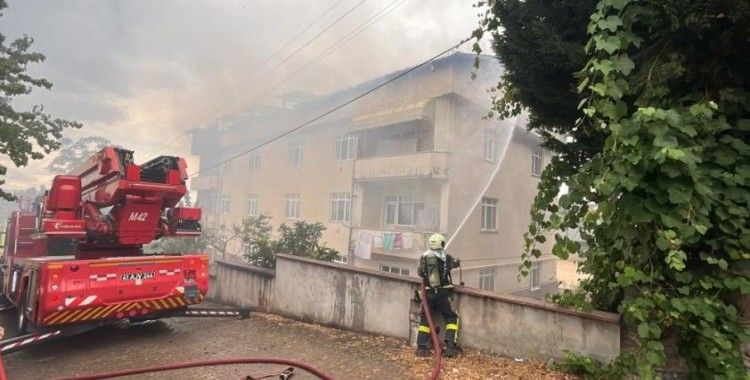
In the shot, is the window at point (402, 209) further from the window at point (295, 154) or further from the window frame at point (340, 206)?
the window at point (295, 154)

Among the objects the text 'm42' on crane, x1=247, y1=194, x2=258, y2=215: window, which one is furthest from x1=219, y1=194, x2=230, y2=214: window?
the text 'm42' on crane

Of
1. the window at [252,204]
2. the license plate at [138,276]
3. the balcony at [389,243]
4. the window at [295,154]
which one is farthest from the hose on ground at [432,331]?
the window at [252,204]

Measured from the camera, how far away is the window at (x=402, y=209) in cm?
1748

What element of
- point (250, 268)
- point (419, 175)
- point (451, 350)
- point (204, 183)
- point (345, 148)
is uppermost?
point (345, 148)

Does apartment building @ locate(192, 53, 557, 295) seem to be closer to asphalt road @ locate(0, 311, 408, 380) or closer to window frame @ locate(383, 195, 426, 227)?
window frame @ locate(383, 195, 426, 227)

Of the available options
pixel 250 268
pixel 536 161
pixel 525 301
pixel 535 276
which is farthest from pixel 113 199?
pixel 535 276

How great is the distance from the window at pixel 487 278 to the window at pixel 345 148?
859cm

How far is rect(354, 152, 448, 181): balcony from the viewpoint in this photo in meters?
15.5

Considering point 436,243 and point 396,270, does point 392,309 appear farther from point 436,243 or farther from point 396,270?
point 396,270

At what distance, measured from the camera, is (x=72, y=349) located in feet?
20.4

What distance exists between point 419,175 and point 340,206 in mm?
6379

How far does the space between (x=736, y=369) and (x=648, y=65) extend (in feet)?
9.25

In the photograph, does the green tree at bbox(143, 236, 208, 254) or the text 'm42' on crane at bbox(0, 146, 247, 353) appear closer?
the text 'm42' on crane at bbox(0, 146, 247, 353)

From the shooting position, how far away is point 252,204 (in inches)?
1101
